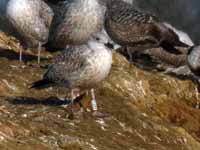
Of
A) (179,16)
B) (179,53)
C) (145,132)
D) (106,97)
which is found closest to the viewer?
(145,132)

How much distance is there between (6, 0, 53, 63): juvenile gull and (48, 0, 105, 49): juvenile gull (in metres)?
0.22

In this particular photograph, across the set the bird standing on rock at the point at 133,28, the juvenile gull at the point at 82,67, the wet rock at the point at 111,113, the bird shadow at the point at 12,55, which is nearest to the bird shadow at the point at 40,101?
the wet rock at the point at 111,113

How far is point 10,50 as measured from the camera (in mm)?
18359

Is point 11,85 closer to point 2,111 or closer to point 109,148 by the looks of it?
point 2,111

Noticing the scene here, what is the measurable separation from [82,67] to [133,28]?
201 inches

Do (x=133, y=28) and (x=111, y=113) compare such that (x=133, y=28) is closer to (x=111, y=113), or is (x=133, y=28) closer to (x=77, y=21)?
(x=77, y=21)

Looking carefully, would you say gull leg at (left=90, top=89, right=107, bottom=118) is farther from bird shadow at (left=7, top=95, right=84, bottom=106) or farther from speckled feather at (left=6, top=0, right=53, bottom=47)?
speckled feather at (left=6, top=0, right=53, bottom=47)

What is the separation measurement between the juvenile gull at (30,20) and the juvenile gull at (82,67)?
2313 millimetres

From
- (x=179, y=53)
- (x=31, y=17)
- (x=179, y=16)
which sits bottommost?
(x=179, y=16)

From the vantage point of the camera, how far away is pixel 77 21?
16391 mm

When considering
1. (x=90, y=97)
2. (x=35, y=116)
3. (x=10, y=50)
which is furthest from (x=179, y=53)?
(x=35, y=116)

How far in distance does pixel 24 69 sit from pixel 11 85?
1509mm

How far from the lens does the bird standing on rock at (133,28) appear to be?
59.3 feet

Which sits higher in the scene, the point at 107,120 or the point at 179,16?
the point at 107,120
